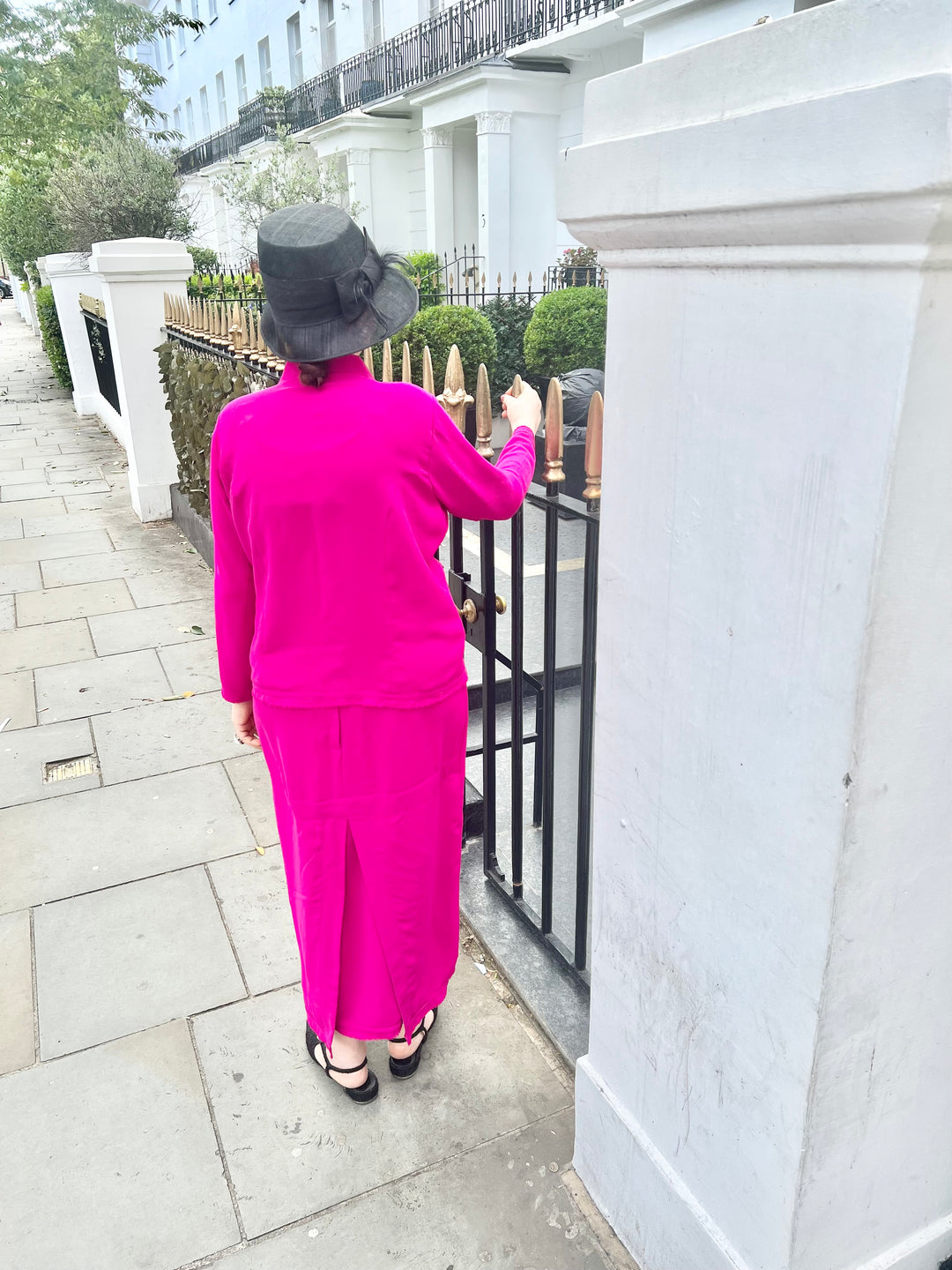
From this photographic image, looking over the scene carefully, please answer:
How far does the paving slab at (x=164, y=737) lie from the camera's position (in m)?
3.63

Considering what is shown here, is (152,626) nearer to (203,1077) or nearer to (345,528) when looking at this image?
(203,1077)

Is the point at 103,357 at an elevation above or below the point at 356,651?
below

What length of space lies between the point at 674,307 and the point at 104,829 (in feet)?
8.99

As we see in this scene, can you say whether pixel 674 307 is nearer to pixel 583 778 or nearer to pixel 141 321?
pixel 583 778

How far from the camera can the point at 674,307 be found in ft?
3.99

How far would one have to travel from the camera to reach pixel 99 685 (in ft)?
14.3

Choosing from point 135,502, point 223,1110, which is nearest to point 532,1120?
point 223,1110

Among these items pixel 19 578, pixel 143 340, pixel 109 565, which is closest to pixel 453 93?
pixel 143 340

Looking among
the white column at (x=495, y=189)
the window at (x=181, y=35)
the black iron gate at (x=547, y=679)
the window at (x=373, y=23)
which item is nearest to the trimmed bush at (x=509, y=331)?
the white column at (x=495, y=189)

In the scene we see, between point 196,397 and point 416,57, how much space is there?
728 inches

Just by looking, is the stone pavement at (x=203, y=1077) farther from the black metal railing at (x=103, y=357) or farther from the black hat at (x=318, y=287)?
the black metal railing at (x=103, y=357)

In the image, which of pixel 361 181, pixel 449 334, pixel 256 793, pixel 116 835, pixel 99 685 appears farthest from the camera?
pixel 361 181

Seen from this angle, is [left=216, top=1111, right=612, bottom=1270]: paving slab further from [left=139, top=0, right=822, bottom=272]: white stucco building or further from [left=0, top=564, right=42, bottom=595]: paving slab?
[left=139, top=0, right=822, bottom=272]: white stucco building

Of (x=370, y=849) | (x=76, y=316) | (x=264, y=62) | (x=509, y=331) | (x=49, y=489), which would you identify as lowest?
(x=49, y=489)
